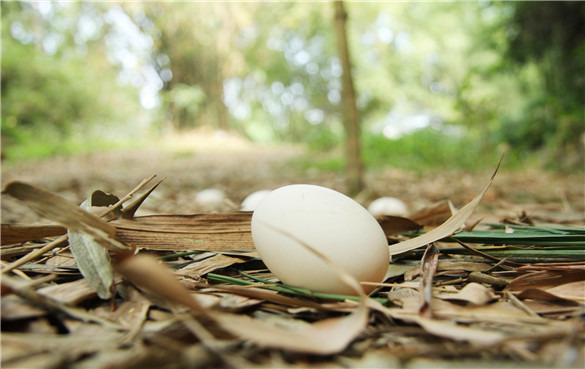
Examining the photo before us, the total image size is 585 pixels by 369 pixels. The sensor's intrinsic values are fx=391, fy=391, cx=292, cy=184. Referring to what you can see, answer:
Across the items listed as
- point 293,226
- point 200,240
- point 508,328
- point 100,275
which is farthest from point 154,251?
point 508,328

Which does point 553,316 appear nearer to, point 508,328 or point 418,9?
point 508,328

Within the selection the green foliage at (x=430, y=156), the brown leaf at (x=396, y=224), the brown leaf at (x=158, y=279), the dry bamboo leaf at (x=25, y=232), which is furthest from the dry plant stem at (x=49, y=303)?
the green foliage at (x=430, y=156)

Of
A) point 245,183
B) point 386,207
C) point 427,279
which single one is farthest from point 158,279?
point 245,183

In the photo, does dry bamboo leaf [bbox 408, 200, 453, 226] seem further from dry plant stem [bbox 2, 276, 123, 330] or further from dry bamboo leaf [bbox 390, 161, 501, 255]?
dry plant stem [bbox 2, 276, 123, 330]

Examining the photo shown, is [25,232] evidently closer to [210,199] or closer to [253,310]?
[253,310]

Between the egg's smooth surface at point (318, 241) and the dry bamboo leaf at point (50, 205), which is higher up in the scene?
the dry bamboo leaf at point (50, 205)

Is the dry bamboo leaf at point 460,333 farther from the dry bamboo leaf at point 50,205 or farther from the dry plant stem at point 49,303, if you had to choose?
the dry bamboo leaf at point 50,205
